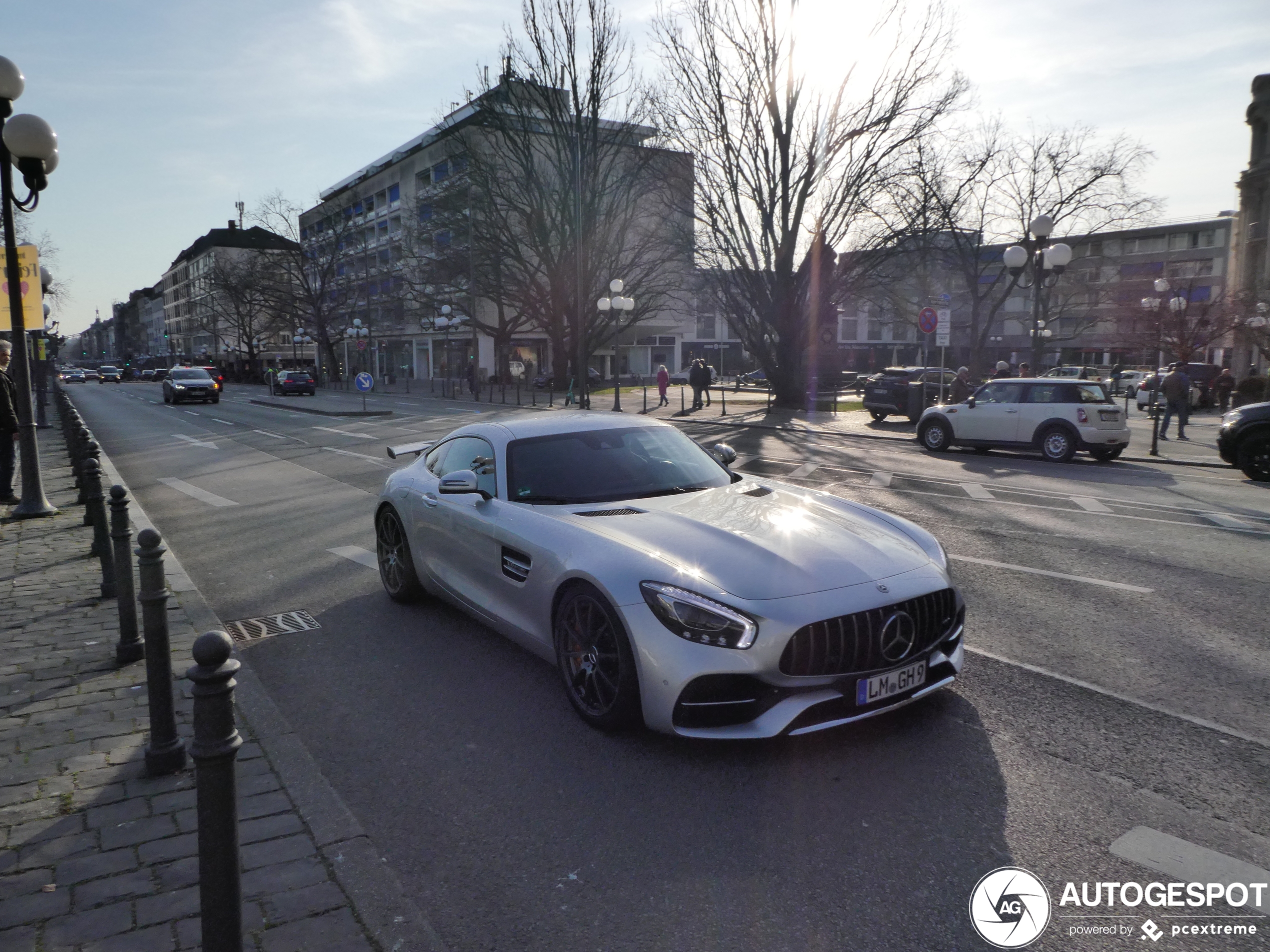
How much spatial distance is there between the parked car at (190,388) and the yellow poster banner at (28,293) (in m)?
31.0

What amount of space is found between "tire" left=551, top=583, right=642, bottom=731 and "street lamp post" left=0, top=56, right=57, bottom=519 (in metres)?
8.13

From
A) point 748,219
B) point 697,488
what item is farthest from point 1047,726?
point 748,219

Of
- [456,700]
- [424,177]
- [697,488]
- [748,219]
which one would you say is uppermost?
[424,177]

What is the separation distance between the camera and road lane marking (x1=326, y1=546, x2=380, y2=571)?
7.86 metres

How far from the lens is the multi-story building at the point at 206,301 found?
92.4 m

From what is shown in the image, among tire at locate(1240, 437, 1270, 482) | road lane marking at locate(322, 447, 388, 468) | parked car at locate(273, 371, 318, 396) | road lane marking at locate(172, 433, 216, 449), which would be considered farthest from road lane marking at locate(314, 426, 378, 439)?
parked car at locate(273, 371, 318, 396)

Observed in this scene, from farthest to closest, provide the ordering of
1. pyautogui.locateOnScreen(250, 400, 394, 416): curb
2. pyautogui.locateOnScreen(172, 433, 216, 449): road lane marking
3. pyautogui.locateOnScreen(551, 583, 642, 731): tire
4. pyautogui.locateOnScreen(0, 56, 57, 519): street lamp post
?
pyautogui.locateOnScreen(250, 400, 394, 416): curb → pyautogui.locateOnScreen(172, 433, 216, 449): road lane marking → pyautogui.locateOnScreen(0, 56, 57, 519): street lamp post → pyautogui.locateOnScreen(551, 583, 642, 731): tire

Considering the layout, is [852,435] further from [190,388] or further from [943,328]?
[190,388]

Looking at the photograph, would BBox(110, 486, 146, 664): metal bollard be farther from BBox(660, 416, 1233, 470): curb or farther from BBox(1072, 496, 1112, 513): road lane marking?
BBox(660, 416, 1233, 470): curb

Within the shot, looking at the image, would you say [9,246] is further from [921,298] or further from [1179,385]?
[921,298]

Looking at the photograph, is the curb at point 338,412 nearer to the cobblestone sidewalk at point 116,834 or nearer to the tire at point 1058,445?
the tire at point 1058,445

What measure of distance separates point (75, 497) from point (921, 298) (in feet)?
Answer: 174

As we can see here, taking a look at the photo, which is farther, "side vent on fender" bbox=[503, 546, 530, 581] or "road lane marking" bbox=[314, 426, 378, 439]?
"road lane marking" bbox=[314, 426, 378, 439]

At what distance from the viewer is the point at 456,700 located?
4.65 meters
